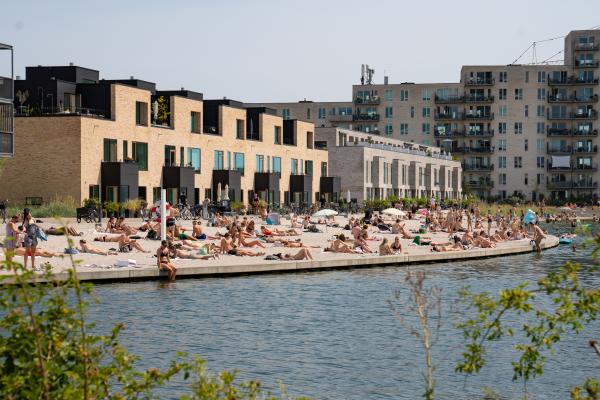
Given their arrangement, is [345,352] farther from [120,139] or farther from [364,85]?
[364,85]

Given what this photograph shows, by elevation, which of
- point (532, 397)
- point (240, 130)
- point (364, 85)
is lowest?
point (532, 397)

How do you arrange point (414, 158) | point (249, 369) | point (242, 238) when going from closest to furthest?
point (249, 369)
point (242, 238)
point (414, 158)

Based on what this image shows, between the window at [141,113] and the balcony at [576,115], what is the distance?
82.5 metres

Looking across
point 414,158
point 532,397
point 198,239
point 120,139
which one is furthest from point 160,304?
point 414,158

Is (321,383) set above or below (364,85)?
below

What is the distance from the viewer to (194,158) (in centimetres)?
6675

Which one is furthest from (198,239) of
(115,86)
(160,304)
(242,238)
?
(115,86)

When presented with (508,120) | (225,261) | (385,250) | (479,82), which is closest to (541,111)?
(508,120)

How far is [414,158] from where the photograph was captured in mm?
109562

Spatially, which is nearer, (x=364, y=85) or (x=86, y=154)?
(x=86, y=154)

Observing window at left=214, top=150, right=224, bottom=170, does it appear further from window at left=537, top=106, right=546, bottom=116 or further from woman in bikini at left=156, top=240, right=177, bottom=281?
window at left=537, top=106, right=546, bottom=116

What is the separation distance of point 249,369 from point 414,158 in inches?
3736

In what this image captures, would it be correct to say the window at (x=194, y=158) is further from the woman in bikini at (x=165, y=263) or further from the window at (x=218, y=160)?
the woman in bikini at (x=165, y=263)

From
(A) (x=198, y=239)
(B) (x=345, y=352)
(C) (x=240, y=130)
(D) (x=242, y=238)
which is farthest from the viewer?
(C) (x=240, y=130)
